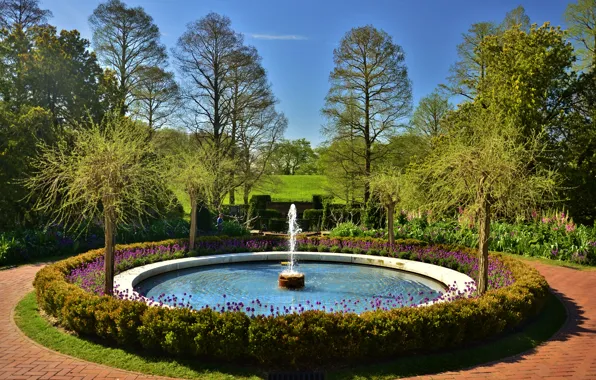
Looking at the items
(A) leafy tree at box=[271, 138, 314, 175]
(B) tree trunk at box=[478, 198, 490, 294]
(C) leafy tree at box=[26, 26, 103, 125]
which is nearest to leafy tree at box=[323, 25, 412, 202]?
(C) leafy tree at box=[26, 26, 103, 125]

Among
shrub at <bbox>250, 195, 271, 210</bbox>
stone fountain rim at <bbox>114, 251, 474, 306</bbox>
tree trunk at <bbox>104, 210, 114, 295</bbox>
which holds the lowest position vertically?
stone fountain rim at <bbox>114, 251, 474, 306</bbox>

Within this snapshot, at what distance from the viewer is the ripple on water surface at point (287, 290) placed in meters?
9.21

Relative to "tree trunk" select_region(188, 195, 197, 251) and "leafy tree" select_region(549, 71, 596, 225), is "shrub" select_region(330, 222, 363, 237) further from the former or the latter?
"leafy tree" select_region(549, 71, 596, 225)

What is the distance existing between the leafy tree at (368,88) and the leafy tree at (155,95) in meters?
10.6

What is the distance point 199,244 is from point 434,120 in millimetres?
26414

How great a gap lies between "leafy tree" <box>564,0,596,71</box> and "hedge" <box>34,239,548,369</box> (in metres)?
24.9

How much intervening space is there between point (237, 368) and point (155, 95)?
25210 mm

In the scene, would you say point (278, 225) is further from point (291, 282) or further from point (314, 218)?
point (291, 282)

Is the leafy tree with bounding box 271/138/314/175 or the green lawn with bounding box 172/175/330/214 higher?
the leafy tree with bounding box 271/138/314/175

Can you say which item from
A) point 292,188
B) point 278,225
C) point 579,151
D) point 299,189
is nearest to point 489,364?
point 278,225

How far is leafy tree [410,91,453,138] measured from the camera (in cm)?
3494

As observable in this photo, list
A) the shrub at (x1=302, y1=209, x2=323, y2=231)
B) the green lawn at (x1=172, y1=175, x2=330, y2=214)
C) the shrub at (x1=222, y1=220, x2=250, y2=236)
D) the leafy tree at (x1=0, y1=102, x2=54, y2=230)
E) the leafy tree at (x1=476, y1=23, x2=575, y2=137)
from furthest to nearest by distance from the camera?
the green lawn at (x1=172, y1=175, x2=330, y2=214) → the shrub at (x1=302, y1=209, x2=323, y2=231) → the leafy tree at (x1=476, y1=23, x2=575, y2=137) → the shrub at (x1=222, y1=220, x2=250, y2=236) → the leafy tree at (x1=0, y1=102, x2=54, y2=230)

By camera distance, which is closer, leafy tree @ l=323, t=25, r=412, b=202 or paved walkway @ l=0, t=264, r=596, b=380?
paved walkway @ l=0, t=264, r=596, b=380

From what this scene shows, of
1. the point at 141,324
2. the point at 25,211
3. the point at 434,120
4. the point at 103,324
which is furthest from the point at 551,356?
the point at 434,120
